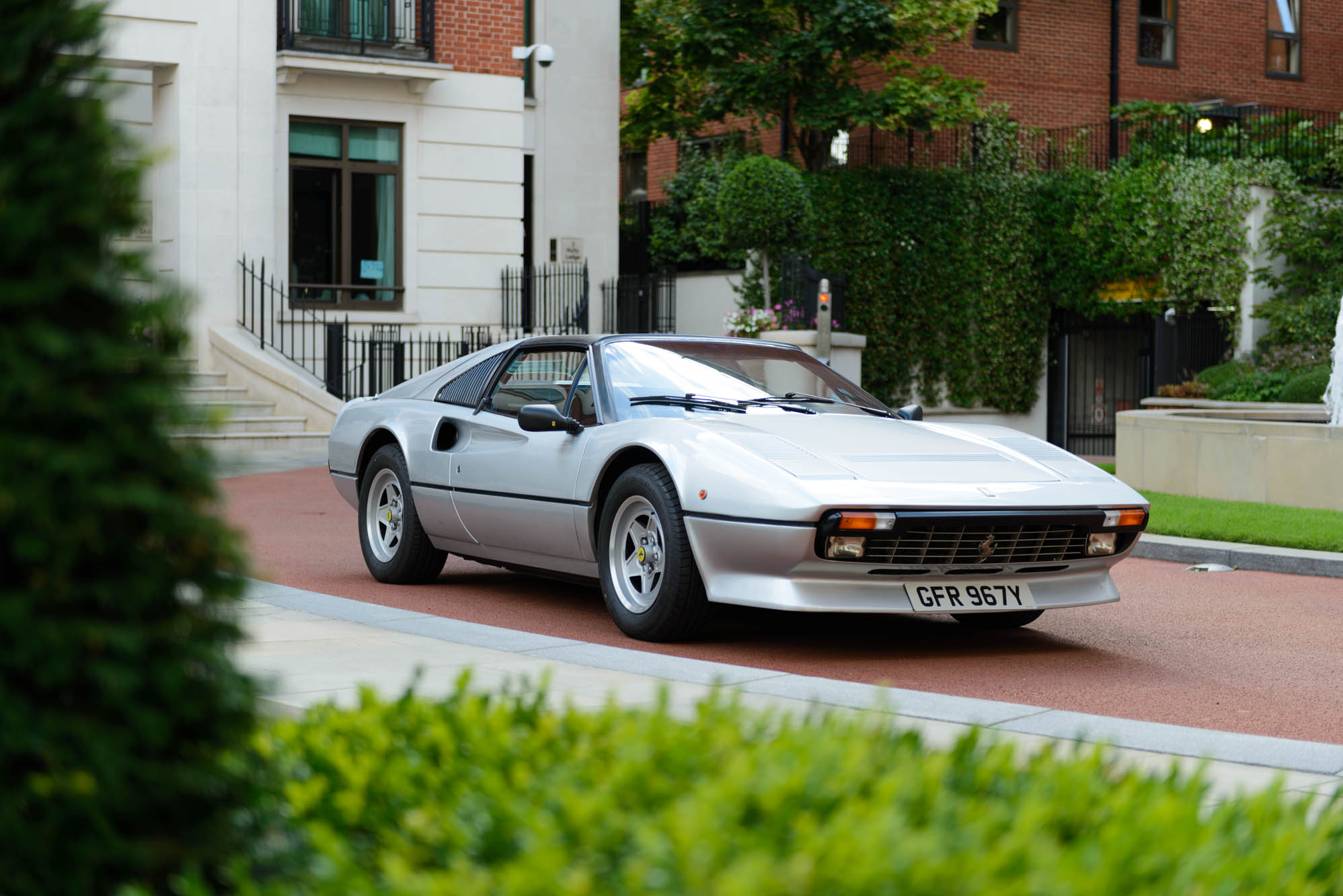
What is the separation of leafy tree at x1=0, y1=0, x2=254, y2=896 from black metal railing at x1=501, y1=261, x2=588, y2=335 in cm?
2264

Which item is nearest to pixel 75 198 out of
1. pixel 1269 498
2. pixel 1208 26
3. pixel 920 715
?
pixel 920 715

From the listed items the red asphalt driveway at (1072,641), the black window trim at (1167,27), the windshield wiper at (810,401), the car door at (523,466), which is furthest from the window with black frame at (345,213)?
the windshield wiper at (810,401)

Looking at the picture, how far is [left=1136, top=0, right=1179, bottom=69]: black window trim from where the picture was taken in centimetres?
3031

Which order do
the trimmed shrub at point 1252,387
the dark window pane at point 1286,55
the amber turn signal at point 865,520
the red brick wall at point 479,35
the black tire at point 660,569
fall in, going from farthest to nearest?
the dark window pane at point 1286,55
the red brick wall at point 479,35
the trimmed shrub at point 1252,387
the black tire at point 660,569
the amber turn signal at point 865,520

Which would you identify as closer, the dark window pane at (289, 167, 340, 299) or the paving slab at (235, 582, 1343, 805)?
the paving slab at (235, 582, 1343, 805)

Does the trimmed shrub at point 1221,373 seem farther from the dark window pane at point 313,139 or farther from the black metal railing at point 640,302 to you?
the dark window pane at point 313,139

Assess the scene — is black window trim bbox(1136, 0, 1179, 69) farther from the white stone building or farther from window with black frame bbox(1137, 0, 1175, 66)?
the white stone building

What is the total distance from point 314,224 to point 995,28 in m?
13.0

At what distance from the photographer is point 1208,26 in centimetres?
3098

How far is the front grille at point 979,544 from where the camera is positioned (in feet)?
21.9

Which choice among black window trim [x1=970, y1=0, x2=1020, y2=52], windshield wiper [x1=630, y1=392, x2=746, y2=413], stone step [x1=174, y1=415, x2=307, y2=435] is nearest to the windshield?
windshield wiper [x1=630, y1=392, x2=746, y2=413]

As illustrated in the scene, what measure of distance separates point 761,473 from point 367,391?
17.3m

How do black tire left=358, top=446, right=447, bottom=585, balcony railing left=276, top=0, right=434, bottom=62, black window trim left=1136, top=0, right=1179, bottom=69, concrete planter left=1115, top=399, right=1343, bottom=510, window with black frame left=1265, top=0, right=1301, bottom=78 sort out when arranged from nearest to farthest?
black tire left=358, top=446, right=447, bottom=585 → concrete planter left=1115, top=399, right=1343, bottom=510 → balcony railing left=276, top=0, right=434, bottom=62 → black window trim left=1136, top=0, right=1179, bottom=69 → window with black frame left=1265, top=0, right=1301, bottom=78

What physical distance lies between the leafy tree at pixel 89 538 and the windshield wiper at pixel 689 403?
18.0ft
